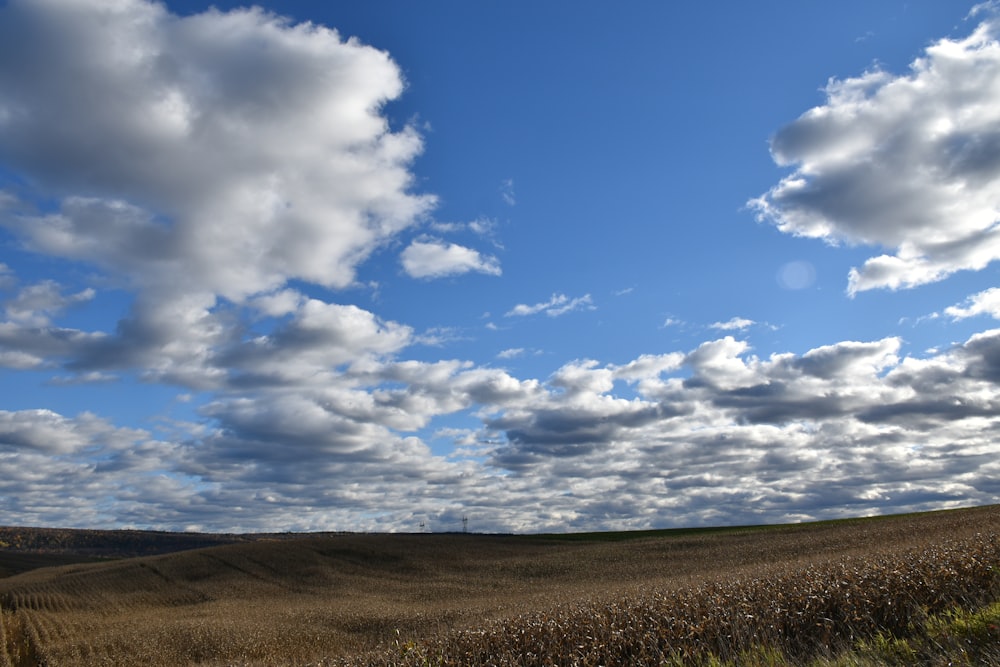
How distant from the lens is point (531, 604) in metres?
27.3

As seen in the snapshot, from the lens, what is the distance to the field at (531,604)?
11.8 meters

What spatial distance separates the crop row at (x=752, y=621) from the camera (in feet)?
38.5

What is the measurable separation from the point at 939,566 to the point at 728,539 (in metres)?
57.0

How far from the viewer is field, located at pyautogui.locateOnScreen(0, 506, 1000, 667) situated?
466 inches

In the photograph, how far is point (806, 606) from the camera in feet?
42.7

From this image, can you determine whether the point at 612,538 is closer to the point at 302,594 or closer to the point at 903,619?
the point at 302,594

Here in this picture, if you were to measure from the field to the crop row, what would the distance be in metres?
0.05

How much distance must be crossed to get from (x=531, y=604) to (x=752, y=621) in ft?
52.8

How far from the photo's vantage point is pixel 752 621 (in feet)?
41.3

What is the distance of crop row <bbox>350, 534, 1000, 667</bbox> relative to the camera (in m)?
11.7

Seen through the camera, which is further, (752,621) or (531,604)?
(531,604)

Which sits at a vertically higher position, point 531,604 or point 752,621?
point 752,621

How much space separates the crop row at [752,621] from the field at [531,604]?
0.16ft

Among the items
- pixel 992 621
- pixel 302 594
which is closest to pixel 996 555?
pixel 992 621
